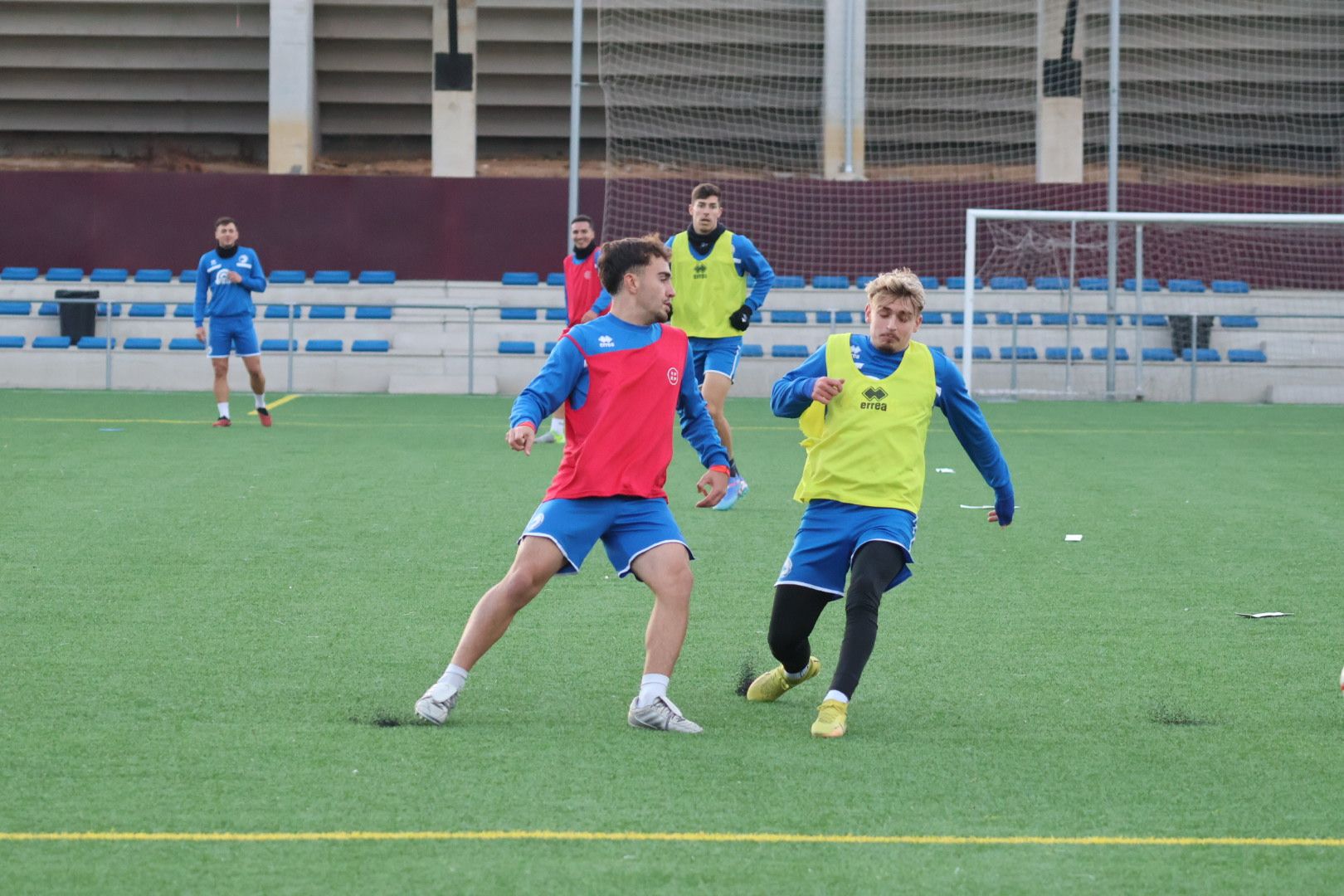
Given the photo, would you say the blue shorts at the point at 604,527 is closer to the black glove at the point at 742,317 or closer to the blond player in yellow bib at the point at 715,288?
the black glove at the point at 742,317

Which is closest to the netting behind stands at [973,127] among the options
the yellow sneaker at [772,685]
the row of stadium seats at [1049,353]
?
the row of stadium seats at [1049,353]

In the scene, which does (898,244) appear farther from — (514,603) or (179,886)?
(179,886)

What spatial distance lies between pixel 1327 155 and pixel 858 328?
9405 millimetres

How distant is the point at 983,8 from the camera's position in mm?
24047

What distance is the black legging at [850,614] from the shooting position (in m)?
4.59

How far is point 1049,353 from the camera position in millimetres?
20734

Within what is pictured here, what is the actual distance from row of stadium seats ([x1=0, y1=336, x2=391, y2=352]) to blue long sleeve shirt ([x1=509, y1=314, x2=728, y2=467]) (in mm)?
16066

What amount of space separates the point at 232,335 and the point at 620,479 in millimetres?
10240

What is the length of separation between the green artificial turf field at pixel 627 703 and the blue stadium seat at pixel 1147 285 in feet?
40.7

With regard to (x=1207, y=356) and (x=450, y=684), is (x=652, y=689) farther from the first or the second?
(x=1207, y=356)

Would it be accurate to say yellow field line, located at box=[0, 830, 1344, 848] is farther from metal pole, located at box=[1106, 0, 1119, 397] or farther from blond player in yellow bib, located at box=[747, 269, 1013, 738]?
metal pole, located at box=[1106, 0, 1119, 397]

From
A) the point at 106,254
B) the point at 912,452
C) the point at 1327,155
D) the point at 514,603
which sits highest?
the point at 1327,155

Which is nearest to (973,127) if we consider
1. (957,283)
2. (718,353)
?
(957,283)

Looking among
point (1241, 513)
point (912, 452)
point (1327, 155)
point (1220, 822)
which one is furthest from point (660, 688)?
point (1327, 155)
